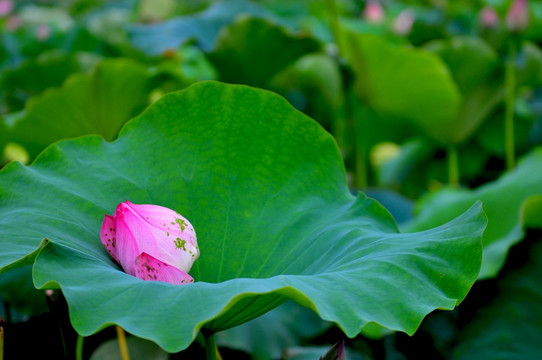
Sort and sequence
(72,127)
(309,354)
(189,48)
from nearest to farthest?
1. (309,354)
2. (72,127)
3. (189,48)

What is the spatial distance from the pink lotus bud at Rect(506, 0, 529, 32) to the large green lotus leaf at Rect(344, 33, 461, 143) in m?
0.22

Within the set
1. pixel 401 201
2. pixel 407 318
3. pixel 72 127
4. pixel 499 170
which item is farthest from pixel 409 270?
pixel 499 170

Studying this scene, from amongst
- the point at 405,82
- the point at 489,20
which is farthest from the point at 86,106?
the point at 489,20

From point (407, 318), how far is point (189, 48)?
181 centimetres

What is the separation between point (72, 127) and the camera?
1.34m

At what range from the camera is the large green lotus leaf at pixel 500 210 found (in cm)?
109

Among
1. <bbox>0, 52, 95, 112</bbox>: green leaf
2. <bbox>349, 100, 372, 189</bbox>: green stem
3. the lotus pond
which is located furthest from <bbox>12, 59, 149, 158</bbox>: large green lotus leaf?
<bbox>349, 100, 372, 189</bbox>: green stem

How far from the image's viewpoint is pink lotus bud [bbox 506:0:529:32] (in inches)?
71.6

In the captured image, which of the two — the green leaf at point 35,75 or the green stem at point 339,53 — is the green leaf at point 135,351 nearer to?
the green leaf at point 35,75

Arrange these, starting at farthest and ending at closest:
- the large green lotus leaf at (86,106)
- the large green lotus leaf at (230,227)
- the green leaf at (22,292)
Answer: the large green lotus leaf at (86,106), the green leaf at (22,292), the large green lotus leaf at (230,227)

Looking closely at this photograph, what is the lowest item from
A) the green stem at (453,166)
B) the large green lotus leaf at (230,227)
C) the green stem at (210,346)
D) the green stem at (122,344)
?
the green stem at (453,166)

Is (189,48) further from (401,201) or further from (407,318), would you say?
(407,318)

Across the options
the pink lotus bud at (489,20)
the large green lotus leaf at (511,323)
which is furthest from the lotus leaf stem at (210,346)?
the pink lotus bud at (489,20)

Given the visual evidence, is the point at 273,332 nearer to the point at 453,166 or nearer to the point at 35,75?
the point at 35,75
